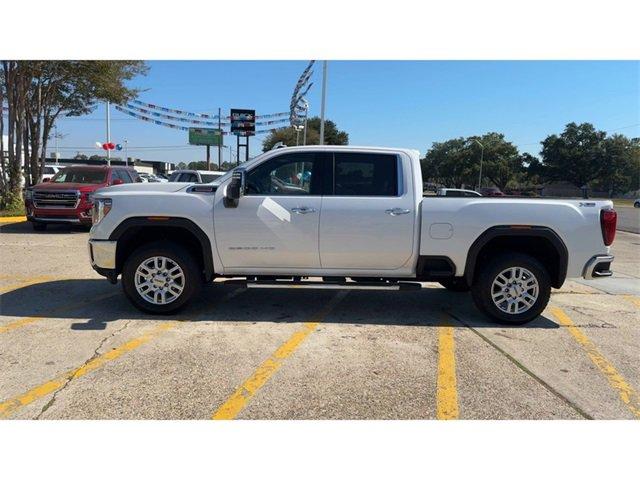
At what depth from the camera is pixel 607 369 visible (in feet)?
13.4

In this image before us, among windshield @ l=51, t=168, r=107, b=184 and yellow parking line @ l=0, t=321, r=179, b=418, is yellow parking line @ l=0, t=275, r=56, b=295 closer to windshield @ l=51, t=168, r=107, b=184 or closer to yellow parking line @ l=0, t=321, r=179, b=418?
yellow parking line @ l=0, t=321, r=179, b=418

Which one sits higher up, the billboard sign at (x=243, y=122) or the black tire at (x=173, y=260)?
the billboard sign at (x=243, y=122)

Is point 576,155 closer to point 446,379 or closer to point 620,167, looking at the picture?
point 620,167

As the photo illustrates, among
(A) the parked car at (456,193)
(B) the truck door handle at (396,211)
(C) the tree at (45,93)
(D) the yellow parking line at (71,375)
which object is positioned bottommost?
(D) the yellow parking line at (71,375)

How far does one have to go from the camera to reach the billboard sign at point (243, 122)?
33.6 metres

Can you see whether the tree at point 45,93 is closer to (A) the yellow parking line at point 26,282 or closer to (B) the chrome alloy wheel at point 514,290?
(A) the yellow parking line at point 26,282

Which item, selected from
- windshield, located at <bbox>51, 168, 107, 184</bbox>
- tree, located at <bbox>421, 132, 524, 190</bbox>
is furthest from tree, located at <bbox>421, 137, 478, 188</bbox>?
windshield, located at <bbox>51, 168, 107, 184</bbox>

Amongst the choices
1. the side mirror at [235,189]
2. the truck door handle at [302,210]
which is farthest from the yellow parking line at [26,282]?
the truck door handle at [302,210]

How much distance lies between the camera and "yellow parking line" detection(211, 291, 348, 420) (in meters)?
3.22

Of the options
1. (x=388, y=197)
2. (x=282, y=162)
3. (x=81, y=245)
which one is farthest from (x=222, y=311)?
(x=81, y=245)

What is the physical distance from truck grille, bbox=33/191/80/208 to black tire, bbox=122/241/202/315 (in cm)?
786

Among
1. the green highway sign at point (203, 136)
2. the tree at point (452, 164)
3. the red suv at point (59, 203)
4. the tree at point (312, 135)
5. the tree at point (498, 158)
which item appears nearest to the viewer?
the red suv at point (59, 203)

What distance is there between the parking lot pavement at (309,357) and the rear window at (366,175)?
58.7 inches

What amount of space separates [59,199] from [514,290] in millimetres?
11183
